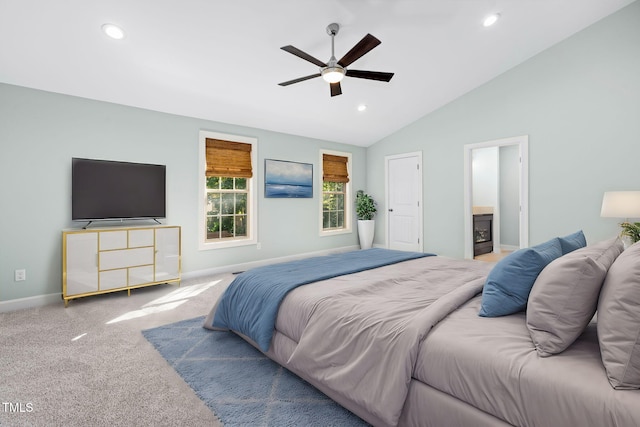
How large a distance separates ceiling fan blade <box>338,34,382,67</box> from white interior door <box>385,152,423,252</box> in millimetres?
3481

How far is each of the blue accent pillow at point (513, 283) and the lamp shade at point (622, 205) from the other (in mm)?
2797

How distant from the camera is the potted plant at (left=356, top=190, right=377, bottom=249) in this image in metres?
6.93

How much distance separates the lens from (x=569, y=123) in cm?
443

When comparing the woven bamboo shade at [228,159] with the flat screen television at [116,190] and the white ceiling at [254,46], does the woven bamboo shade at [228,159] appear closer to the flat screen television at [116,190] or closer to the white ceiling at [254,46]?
the white ceiling at [254,46]

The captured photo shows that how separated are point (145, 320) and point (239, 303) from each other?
135cm

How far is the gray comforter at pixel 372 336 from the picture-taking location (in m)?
1.47

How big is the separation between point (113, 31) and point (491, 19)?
395cm

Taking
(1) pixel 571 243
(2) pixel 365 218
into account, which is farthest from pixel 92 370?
(2) pixel 365 218

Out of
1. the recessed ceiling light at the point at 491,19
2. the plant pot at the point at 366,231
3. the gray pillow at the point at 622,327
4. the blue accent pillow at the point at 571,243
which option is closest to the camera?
the gray pillow at the point at 622,327

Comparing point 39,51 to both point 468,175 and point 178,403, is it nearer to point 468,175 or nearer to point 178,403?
point 178,403

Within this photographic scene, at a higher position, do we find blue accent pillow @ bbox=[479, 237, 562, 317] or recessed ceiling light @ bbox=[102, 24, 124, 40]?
recessed ceiling light @ bbox=[102, 24, 124, 40]

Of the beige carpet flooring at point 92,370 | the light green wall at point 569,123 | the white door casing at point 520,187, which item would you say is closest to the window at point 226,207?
the beige carpet flooring at point 92,370

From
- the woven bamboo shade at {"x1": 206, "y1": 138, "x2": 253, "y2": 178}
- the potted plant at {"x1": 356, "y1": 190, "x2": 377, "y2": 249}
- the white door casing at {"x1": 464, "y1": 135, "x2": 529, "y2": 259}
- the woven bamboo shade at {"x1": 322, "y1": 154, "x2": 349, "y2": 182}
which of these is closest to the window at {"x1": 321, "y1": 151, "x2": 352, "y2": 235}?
the woven bamboo shade at {"x1": 322, "y1": 154, "x2": 349, "y2": 182}

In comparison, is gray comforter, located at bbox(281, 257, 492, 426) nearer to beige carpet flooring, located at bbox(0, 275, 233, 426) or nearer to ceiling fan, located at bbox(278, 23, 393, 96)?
beige carpet flooring, located at bbox(0, 275, 233, 426)
